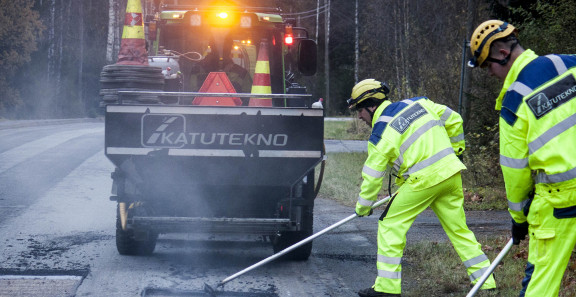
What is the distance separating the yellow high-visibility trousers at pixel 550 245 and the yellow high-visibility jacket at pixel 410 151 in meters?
1.70

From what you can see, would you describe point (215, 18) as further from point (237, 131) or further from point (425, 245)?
point (425, 245)

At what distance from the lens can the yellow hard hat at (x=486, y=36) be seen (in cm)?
419

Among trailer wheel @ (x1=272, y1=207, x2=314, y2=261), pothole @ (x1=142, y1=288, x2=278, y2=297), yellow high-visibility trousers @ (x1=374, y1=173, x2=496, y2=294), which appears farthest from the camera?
trailer wheel @ (x1=272, y1=207, x2=314, y2=261)

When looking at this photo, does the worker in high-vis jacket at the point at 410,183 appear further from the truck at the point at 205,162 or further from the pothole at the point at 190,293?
the truck at the point at 205,162

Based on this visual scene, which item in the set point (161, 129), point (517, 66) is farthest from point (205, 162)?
point (517, 66)

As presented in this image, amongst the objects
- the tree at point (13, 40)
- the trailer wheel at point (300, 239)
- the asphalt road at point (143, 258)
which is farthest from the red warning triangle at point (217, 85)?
the tree at point (13, 40)

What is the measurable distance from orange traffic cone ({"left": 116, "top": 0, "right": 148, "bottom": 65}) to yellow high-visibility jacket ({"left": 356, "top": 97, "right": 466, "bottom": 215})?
3.17 metres

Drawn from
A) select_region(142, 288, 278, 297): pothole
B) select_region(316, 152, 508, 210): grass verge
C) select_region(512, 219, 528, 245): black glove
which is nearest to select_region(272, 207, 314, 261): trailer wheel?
select_region(142, 288, 278, 297): pothole

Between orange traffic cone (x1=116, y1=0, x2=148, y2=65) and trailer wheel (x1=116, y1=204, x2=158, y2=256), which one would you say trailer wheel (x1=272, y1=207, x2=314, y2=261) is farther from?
orange traffic cone (x1=116, y1=0, x2=148, y2=65)

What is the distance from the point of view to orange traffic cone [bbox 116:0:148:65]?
315 inches

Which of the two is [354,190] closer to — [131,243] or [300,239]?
[300,239]

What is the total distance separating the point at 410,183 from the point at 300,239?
6.62ft

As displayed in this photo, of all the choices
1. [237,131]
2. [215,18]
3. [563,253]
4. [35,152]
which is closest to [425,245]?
[237,131]

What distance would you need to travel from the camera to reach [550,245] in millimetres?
3961
